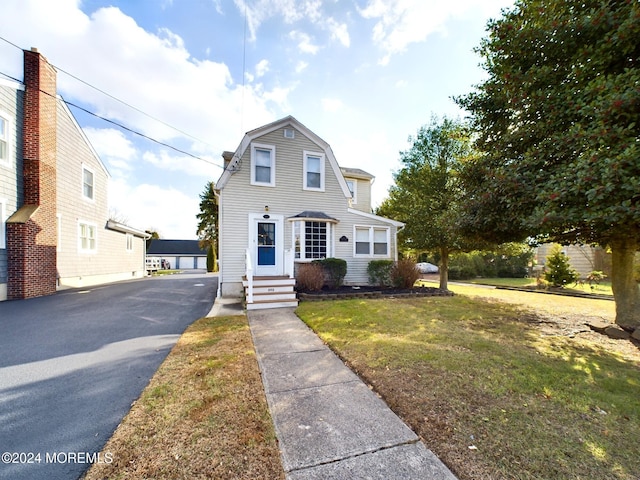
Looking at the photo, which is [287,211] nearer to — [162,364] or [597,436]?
[162,364]

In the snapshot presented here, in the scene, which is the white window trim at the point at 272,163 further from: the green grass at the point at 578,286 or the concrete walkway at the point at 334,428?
the green grass at the point at 578,286

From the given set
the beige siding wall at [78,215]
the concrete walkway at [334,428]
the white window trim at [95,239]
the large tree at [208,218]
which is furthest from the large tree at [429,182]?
the large tree at [208,218]

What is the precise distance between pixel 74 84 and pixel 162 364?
9.07m

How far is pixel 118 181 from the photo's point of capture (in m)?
17.4

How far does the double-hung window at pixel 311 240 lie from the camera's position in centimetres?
1065

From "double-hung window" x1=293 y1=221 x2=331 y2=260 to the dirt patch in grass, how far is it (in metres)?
6.77

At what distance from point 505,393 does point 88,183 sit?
1863 cm

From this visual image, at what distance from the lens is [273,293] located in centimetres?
850

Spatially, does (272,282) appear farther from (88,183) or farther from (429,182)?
(88,183)

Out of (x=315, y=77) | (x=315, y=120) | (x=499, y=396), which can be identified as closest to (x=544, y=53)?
(x=499, y=396)

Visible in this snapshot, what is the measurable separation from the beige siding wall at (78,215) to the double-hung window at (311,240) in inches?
399

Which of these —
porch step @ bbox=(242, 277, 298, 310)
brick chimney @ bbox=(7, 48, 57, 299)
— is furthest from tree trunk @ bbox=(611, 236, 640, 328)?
brick chimney @ bbox=(7, 48, 57, 299)

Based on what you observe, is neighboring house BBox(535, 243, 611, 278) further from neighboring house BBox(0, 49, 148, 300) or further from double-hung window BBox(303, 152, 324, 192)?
neighboring house BBox(0, 49, 148, 300)

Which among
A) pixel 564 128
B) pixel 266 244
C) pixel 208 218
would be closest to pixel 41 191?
pixel 266 244
